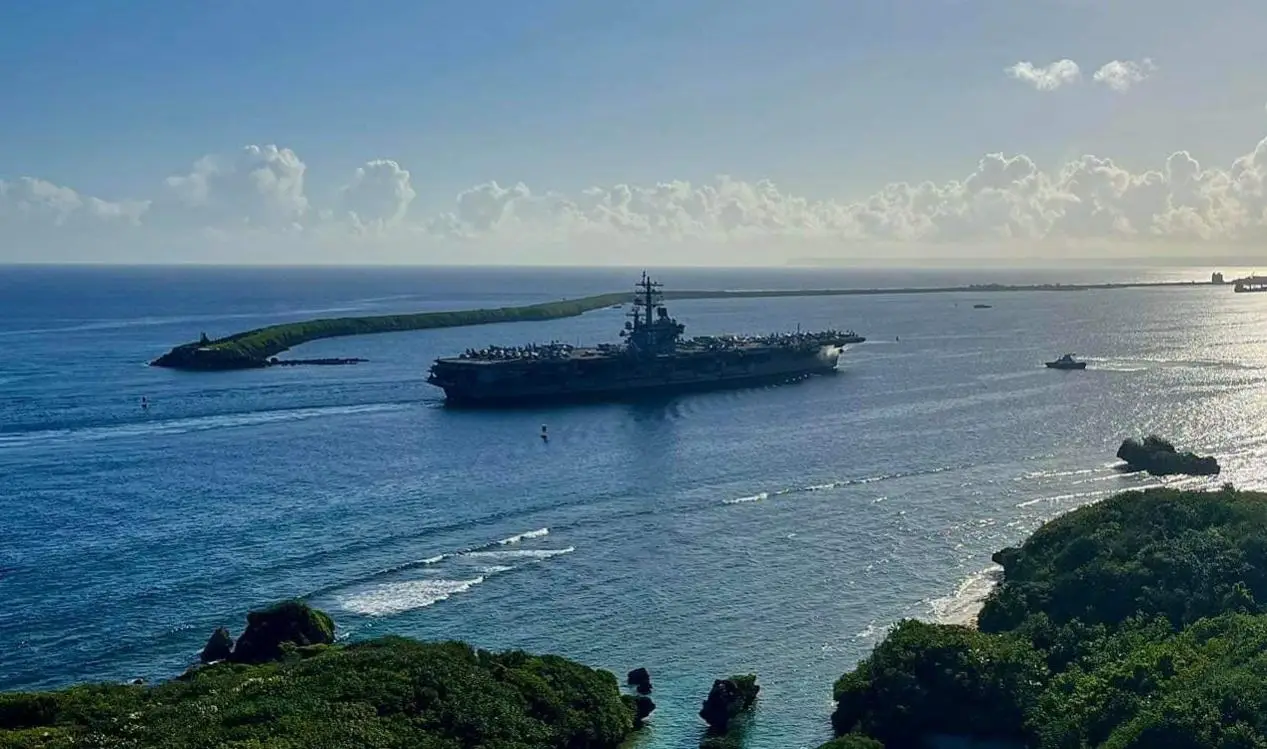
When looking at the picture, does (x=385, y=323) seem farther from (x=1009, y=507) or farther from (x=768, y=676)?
(x=768, y=676)

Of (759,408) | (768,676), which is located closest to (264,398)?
(759,408)

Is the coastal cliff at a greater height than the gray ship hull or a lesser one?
lesser

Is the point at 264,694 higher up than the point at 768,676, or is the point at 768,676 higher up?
the point at 264,694

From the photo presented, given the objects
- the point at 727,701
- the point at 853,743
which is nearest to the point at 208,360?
the point at 727,701

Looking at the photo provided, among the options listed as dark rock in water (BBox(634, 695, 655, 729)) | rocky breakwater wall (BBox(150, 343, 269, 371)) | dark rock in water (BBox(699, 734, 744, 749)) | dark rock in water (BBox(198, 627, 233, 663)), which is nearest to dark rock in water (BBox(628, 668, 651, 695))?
dark rock in water (BBox(634, 695, 655, 729))

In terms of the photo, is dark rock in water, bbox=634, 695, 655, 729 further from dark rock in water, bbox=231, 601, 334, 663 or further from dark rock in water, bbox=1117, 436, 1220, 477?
dark rock in water, bbox=1117, 436, 1220, 477

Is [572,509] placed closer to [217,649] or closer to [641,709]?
[217,649]
